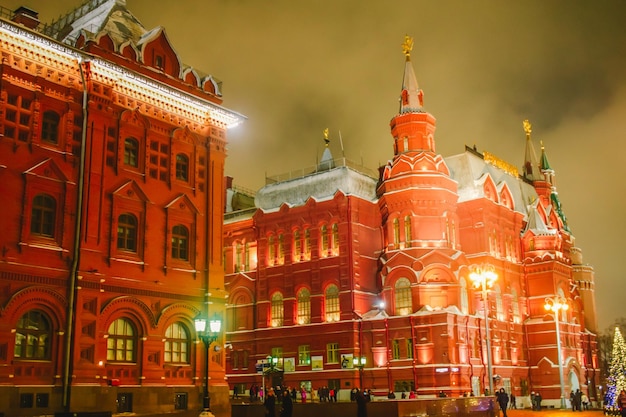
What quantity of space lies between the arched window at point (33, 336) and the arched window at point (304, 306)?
1156 inches

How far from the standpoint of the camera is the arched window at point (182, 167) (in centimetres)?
4016

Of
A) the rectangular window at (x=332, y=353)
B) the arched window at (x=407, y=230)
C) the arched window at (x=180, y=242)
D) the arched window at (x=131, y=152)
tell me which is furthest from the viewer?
the rectangular window at (x=332, y=353)

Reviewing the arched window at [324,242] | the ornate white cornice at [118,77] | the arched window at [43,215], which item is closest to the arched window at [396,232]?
the arched window at [324,242]

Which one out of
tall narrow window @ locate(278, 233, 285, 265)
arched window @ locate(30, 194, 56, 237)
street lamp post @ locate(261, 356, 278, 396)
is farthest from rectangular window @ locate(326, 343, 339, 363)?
arched window @ locate(30, 194, 56, 237)

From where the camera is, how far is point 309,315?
58969 mm

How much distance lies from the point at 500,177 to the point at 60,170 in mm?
44712

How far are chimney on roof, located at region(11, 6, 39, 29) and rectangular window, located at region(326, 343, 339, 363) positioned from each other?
1295 inches

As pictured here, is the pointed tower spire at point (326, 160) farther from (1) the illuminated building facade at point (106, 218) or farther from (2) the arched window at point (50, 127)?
(2) the arched window at point (50, 127)

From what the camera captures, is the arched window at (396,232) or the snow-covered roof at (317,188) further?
the snow-covered roof at (317,188)

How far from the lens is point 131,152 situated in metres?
37.8

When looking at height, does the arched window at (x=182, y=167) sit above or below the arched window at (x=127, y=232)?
above

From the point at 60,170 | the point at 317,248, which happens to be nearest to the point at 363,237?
the point at 317,248

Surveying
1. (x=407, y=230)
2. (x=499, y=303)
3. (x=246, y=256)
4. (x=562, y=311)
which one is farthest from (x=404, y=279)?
(x=562, y=311)

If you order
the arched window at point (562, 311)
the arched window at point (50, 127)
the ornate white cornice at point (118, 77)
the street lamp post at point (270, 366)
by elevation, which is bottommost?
the street lamp post at point (270, 366)
